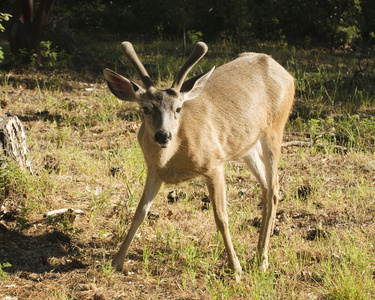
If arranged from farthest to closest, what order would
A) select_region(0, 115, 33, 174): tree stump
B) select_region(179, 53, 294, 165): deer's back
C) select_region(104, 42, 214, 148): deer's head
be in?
select_region(0, 115, 33, 174): tree stump, select_region(179, 53, 294, 165): deer's back, select_region(104, 42, 214, 148): deer's head

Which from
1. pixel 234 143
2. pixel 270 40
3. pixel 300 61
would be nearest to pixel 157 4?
pixel 270 40

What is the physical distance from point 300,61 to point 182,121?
7267 mm

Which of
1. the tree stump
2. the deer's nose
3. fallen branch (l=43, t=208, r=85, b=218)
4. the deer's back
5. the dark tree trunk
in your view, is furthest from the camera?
the dark tree trunk

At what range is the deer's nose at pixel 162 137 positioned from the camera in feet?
13.3

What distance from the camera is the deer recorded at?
4.32 metres

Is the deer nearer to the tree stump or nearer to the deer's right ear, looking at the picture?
the deer's right ear

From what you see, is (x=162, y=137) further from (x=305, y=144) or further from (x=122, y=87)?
(x=305, y=144)

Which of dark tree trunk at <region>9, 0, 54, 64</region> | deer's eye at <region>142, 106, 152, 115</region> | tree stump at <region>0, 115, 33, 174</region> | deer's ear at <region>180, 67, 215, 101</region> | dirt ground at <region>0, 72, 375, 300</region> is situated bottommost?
dirt ground at <region>0, 72, 375, 300</region>

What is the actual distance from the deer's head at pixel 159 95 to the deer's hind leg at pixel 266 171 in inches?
43.3

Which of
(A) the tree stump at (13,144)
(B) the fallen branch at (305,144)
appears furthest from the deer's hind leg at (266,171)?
(A) the tree stump at (13,144)

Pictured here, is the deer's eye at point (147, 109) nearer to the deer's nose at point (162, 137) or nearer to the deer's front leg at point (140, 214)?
the deer's nose at point (162, 137)

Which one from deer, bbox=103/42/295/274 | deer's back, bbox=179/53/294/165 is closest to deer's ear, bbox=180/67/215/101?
deer, bbox=103/42/295/274

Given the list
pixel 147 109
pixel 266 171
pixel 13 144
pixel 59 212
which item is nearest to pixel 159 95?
pixel 147 109

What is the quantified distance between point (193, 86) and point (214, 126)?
0.48 meters
